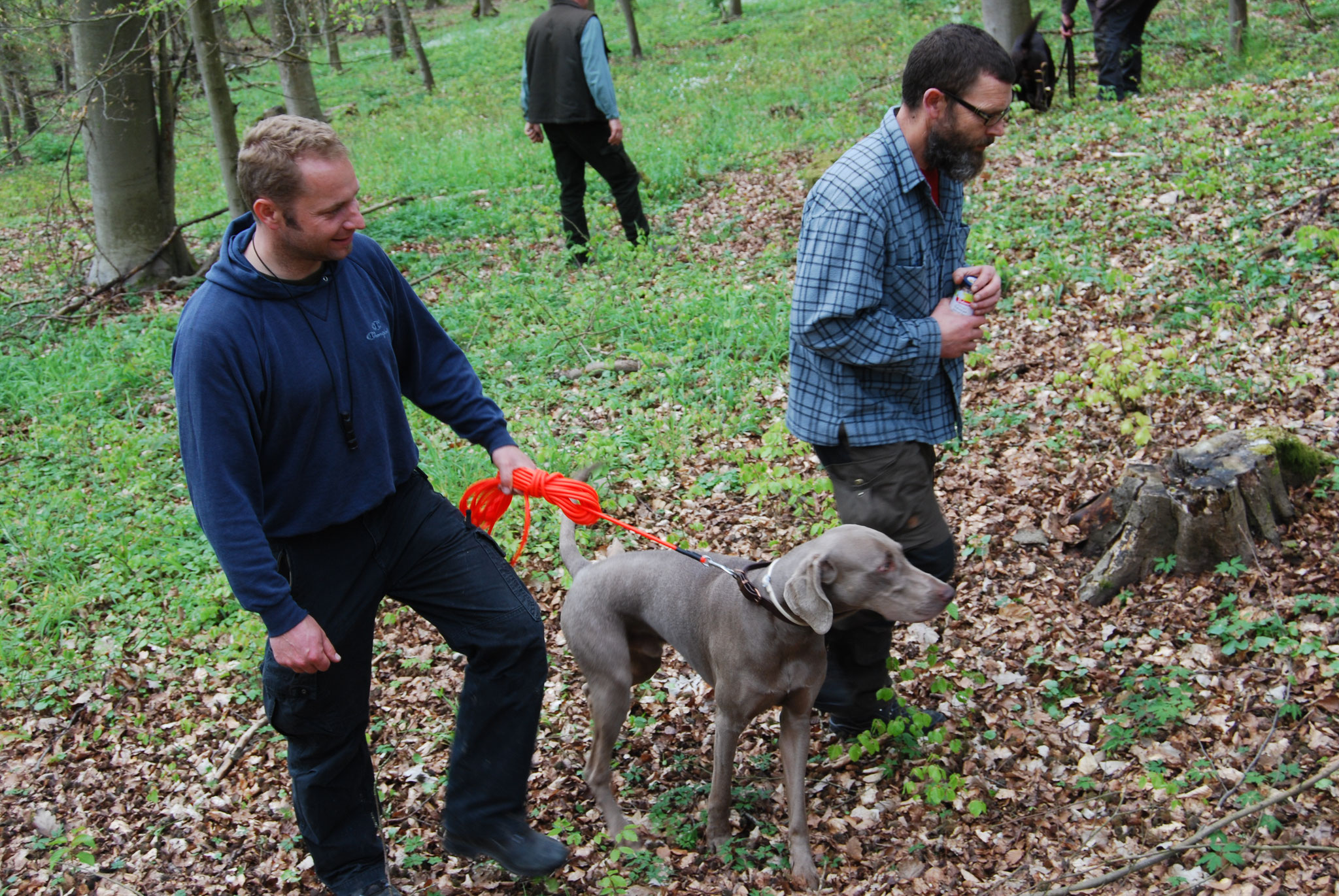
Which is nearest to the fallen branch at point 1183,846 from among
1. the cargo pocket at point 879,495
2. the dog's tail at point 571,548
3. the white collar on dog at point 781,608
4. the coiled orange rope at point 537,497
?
the white collar on dog at point 781,608

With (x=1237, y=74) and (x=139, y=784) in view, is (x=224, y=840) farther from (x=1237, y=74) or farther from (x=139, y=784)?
(x=1237, y=74)

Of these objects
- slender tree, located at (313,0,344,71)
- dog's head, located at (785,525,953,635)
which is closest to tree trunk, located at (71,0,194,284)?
slender tree, located at (313,0,344,71)

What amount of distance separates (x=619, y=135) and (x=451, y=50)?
2404 cm

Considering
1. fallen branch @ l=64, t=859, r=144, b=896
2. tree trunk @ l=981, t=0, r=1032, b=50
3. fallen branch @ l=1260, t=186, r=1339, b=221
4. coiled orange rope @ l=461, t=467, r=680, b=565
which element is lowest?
fallen branch @ l=64, t=859, r=144, b=896

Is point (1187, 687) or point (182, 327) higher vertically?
point (182, 327)

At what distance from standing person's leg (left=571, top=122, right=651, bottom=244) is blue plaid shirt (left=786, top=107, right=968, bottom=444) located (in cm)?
625

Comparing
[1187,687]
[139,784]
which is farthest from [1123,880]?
[139,784]

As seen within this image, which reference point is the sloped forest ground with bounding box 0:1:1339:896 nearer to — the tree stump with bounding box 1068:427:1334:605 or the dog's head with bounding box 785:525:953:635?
the tree stump with bounding box 1068:427:1334:605

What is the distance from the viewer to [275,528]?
3051mm

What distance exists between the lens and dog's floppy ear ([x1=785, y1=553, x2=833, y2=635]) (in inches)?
122

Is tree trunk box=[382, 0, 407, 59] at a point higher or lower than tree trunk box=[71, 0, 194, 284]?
higher

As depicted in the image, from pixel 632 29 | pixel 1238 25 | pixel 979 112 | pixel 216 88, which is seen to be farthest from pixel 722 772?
pixel 632 29

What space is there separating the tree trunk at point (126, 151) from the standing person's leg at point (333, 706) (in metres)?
9.18

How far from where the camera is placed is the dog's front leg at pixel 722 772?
3.45 meters
